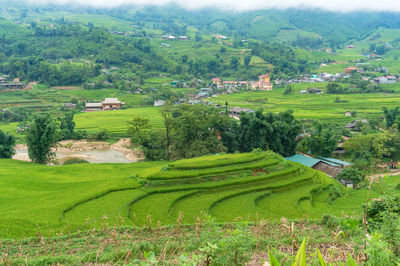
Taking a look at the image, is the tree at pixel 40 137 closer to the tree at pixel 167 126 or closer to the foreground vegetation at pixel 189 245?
the tree at pixel 167 126

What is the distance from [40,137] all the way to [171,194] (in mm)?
14480

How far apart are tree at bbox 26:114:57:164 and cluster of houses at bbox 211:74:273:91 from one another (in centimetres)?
5083

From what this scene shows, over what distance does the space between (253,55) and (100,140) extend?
6927 centimetres

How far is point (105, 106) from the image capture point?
52719mm

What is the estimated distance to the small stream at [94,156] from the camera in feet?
99.9

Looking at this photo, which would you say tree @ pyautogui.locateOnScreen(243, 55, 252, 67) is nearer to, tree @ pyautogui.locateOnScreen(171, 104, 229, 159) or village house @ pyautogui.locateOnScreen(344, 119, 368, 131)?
village house @ pyautogui.locateOnScreen(344, 119, 368, 131)

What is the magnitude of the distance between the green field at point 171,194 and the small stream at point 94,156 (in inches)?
351

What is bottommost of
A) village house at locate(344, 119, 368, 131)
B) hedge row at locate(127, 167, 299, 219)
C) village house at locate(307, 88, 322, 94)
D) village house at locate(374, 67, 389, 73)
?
village house at locate(344, 119, 368, 131)

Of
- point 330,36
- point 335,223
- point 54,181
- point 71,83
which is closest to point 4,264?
point 335,223

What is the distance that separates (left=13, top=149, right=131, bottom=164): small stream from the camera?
30.5 meters

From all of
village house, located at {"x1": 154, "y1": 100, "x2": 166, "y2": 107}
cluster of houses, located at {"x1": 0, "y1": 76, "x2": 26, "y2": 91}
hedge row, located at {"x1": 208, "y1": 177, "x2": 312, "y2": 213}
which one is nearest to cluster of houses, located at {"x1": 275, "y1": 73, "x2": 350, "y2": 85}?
village house, located at {"x1": 154, "y1": 100, "x2": 166, "y2": 107}

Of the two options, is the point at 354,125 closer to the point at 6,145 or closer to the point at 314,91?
the point at 314,91

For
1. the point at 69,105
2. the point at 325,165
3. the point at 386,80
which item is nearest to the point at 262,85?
the point at 386,80

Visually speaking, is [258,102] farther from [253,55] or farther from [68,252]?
[68,252]
